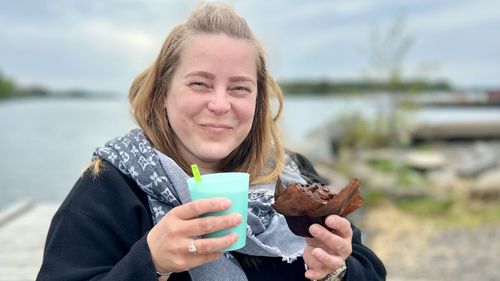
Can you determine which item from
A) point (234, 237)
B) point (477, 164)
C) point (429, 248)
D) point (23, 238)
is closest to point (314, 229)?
point (234, 237)

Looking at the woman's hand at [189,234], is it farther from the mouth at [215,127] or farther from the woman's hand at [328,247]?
the mouth at [215,127]

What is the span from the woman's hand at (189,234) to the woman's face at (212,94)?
1.43 feet

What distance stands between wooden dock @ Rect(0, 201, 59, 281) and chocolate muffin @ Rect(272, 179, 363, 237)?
2161 millimetres

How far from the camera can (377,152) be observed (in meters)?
11.1

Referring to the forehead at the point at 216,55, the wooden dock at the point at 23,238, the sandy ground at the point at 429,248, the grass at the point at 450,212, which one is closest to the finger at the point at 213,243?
the forehead at the point at 216,55

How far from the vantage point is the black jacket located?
1.44 m

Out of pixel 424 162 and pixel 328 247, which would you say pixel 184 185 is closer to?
pixel 328 247

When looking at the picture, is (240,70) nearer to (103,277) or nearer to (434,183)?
(103,277)

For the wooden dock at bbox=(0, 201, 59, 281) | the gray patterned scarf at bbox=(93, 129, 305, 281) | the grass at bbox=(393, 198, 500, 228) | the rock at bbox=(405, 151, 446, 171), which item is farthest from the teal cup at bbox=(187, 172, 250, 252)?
the rock at bbox=(405, 151, 446, 171)

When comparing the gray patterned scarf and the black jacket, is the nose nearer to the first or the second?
the gray patterned scarf

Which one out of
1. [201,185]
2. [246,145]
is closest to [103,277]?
[201,185]

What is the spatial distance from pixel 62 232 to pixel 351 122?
34.2 feet

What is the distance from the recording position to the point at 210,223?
4.10ft

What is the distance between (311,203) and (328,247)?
7.1 inches
